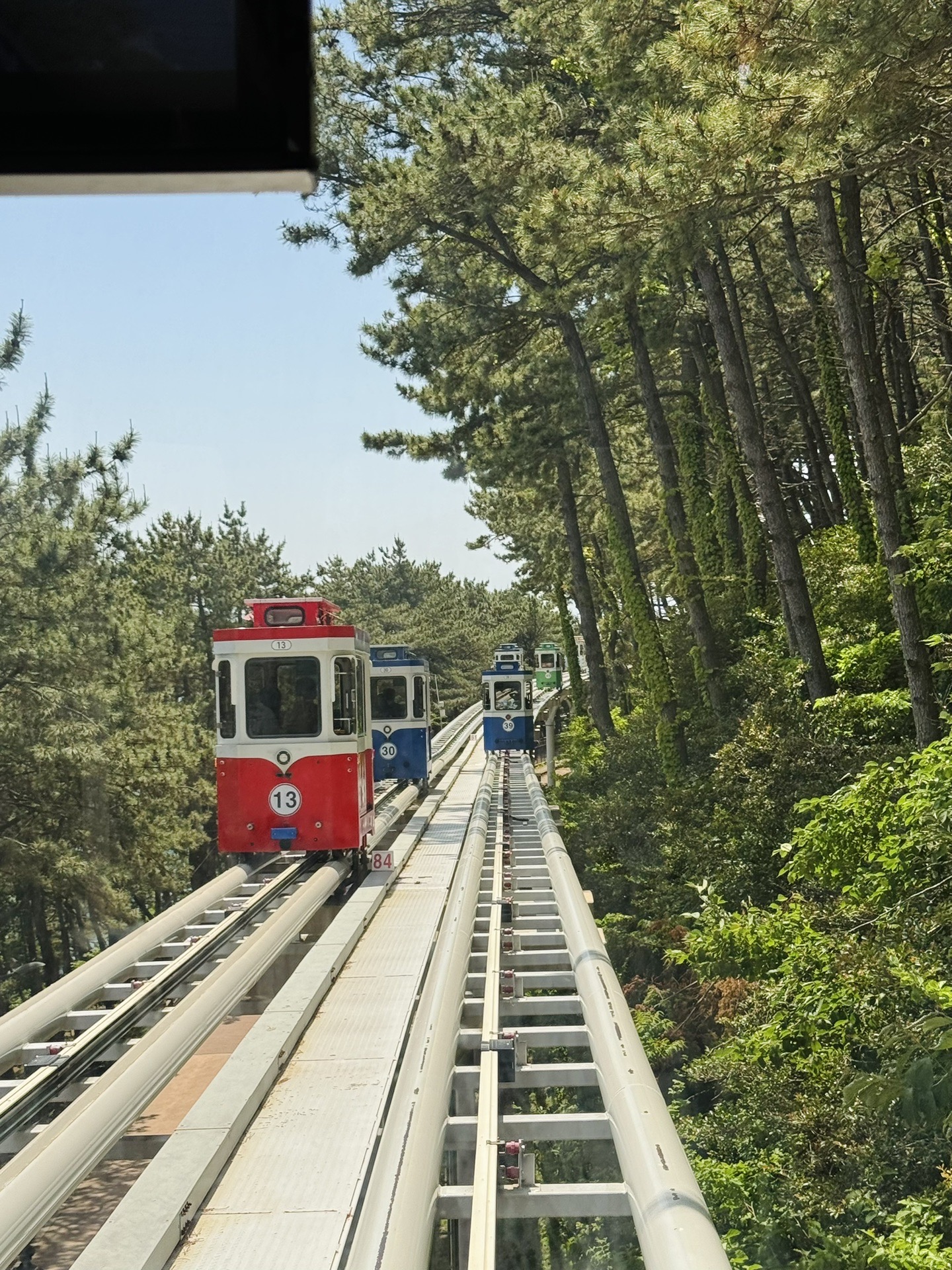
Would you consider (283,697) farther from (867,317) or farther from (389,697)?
(389,697)

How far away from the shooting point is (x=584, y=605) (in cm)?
3416

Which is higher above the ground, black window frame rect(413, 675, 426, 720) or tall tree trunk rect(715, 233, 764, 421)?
tall tree trunk rect(715, 233, 764, 421)

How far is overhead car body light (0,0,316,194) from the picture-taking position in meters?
1.52

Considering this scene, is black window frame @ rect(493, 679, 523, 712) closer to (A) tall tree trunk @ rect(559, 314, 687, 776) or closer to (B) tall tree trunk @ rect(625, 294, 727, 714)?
(A) tall tree trunk @ rect(559, 314, 687, 776)

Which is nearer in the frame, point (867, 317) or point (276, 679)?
point (276, 679)

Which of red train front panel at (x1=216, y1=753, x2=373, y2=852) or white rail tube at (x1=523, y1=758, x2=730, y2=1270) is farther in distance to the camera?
red train front panel at (x1=216, y1=753, x2=373, y2=852)

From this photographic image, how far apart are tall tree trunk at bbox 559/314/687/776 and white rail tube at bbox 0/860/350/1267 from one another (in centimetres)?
1351

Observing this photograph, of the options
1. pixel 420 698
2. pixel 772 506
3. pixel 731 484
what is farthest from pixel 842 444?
pixel 420 698

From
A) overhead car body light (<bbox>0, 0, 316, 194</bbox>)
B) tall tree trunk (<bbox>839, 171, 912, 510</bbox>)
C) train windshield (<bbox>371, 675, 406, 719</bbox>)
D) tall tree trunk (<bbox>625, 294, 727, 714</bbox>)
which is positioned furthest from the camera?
train windshield (<bbox>371, 675, 406, 719</bbox>)

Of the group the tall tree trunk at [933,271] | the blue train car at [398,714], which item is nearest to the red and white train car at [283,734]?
the tall tree trunk at [933,271]

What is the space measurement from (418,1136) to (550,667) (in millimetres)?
59476

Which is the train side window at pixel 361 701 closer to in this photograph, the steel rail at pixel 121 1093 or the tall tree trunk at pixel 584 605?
the steel rail at pixel 121 1093

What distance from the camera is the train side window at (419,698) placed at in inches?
1011

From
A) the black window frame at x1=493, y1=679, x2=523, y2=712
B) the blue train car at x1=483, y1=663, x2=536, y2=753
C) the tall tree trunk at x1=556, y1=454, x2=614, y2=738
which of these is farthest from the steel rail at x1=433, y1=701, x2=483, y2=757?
the tall tree trunk at x1=556, y1=454, x2=614, y2=738
